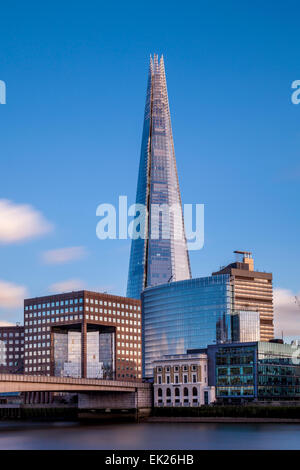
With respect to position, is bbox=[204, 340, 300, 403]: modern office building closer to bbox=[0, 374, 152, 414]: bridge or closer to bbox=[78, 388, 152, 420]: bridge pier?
bbox=[78, 388, 152, 420]: bridge pier

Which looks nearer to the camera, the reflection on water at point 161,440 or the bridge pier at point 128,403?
the reflection on water at point 161,440

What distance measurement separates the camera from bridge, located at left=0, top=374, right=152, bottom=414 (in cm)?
15200

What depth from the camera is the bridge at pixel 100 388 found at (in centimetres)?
15200

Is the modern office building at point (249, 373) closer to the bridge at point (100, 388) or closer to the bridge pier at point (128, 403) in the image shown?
the bridge pier at point (128, 403)

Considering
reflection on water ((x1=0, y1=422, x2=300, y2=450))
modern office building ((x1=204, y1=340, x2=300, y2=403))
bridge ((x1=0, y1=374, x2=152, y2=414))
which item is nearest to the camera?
reflection on water ((x1=0, y1=422, x2=300, y2=450))

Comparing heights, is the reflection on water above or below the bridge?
below

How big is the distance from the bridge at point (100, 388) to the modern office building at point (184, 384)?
4236 millimetres

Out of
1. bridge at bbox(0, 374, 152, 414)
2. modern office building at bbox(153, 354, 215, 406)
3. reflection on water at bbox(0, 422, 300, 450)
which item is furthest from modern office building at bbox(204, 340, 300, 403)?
reflection on water at bbox(0, 422, 300, 450)

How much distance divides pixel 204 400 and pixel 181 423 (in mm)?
19917

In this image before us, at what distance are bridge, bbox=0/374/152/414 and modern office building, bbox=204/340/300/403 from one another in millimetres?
18648

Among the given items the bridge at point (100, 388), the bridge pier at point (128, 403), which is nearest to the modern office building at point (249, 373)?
the bridge pier at point (128, 403)
